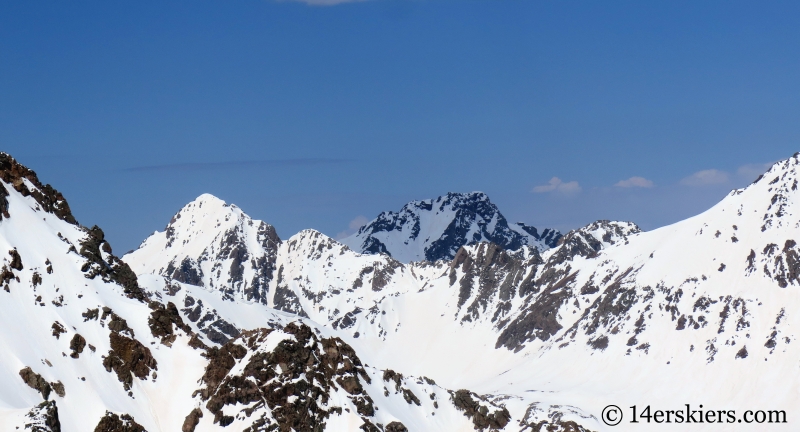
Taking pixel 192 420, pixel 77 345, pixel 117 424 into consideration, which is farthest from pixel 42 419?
pixel 77 345

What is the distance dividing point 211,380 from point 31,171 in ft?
153

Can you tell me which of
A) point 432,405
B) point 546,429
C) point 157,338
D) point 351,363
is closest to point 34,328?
point 157,338

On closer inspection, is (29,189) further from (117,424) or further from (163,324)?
(117,424)

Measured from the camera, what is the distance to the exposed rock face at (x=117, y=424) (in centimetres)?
11775

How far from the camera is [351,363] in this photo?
152375mm

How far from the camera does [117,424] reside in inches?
4678

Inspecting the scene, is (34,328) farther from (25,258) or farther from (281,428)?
(281,428)

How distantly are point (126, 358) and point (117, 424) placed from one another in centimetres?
1921

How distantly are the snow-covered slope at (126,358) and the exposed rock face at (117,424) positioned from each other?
6.1 inches

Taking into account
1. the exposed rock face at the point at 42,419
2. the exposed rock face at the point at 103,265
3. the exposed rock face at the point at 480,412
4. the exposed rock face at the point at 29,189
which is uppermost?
the exposed rock face at the point at 29,189

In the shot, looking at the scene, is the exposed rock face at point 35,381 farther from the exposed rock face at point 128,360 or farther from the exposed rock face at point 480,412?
the exposed rock face at point 480,412

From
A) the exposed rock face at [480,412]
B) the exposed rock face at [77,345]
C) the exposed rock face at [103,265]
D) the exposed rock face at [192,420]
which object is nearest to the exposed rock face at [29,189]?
the exposed rock face at [103,265]

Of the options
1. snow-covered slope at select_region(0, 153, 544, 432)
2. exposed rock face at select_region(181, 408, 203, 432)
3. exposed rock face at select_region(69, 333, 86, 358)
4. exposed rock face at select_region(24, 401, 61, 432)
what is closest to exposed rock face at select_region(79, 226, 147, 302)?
snow-covered slope at select_region(0, 153, 544, 432)

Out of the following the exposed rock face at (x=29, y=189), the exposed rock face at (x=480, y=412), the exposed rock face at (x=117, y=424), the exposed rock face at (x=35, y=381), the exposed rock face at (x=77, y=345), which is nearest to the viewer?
the exposed rock face at (x=117, y=424)
